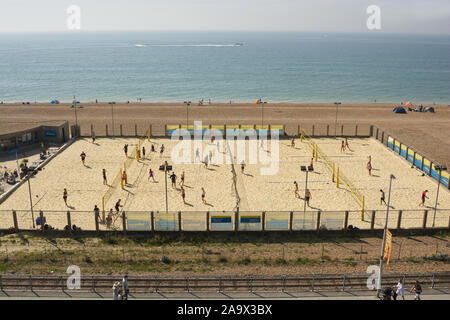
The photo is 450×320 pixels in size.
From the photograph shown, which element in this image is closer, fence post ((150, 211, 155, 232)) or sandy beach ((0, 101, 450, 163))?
fence post ((150, 211, 155, 232))

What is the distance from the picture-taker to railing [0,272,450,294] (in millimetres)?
14547

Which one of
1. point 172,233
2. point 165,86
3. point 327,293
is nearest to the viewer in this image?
point 327,293

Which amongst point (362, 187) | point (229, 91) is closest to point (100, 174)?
point (362, 187)

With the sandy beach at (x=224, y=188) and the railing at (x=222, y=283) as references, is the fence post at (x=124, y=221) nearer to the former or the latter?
the sandy beach at (x=224, y=188)

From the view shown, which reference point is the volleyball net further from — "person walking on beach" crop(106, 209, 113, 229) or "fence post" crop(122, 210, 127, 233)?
"person walking on beach" crop(106, 209, 113, 229)

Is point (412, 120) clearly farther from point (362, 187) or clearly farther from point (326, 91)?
point (326, 91)

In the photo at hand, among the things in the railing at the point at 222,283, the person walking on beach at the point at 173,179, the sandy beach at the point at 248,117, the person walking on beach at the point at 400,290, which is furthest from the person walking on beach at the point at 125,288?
the sandy beach at the point at 248,117

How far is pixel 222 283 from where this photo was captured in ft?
49.8

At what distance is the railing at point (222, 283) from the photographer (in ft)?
47.7

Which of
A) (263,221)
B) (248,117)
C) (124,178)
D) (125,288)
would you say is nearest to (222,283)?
(125,288)

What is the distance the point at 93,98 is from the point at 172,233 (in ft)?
209

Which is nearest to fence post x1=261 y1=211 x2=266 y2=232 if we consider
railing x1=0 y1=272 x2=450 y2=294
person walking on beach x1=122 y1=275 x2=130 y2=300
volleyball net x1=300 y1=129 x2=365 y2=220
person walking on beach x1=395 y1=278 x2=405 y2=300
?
railing x1=0 y1=272 x2=450 y2=294

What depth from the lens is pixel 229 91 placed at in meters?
87.1

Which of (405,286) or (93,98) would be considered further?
(93,98)
